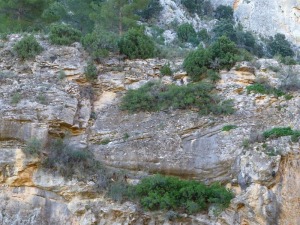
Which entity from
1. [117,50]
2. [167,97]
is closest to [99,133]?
[167,97]

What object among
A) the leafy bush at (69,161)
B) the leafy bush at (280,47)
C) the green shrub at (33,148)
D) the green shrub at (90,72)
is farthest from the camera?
the leafy bush at (280,47)

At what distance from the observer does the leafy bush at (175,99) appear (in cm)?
1520

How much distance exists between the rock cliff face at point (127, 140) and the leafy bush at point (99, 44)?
371 millimetres

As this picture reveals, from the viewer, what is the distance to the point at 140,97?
15.6 metres

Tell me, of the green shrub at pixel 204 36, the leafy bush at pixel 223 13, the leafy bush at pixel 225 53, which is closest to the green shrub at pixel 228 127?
the leafy bush at pixel 225 53

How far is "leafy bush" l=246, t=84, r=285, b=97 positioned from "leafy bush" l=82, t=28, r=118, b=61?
476 cm

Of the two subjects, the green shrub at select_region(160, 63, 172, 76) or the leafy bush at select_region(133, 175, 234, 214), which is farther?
the green shrub at select_region(160, 63, 172, 76)

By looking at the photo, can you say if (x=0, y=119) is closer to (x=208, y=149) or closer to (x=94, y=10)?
(x=208, y=149)

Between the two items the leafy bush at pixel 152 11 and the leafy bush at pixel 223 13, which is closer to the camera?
the leafy bush at pixel 152 11

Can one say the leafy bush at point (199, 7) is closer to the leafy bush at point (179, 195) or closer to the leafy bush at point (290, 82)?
the leafy bush at point (290, 82)

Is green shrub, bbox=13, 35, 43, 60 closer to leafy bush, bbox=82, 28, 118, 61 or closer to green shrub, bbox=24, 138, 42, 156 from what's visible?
leafy bush, bbox=82, 28, 118, 61

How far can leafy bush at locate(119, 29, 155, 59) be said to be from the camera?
17.2 m

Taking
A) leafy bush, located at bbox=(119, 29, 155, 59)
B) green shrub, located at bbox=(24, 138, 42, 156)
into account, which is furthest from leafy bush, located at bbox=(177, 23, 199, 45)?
green shrub, located at bbox=(24, 138, 42, 156)

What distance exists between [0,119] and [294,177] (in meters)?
7.86
